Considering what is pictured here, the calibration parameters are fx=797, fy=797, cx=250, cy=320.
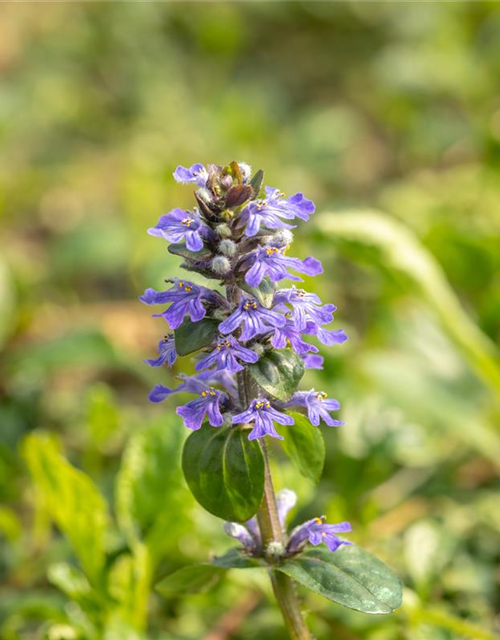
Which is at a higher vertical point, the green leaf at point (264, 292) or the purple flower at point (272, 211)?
the purple flower at point (272, 211)

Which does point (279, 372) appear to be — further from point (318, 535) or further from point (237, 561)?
point (237, 561)

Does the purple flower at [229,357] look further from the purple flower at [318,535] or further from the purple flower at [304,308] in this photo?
the purple flower at [318,535]

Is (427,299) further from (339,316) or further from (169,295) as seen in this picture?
(169,295)

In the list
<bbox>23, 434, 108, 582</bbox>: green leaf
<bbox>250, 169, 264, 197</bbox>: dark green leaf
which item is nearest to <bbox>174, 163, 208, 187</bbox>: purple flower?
<bbox>250, 169, 264, 197</bbox>: dark green leaf

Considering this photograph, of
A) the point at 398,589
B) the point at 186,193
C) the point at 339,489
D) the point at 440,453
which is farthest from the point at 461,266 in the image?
the point at 398,589

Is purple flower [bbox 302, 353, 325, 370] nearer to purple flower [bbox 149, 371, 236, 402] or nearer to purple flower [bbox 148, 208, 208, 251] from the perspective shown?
purple flower [bbox 149, 371, 236, 402]

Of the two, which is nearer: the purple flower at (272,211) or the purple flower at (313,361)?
the purple flower at (272,211)

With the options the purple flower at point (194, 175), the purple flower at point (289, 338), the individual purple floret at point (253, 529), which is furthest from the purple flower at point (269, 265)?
the individual purple floret at point (253, 529)

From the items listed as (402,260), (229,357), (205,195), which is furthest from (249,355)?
Result: (402,260)
